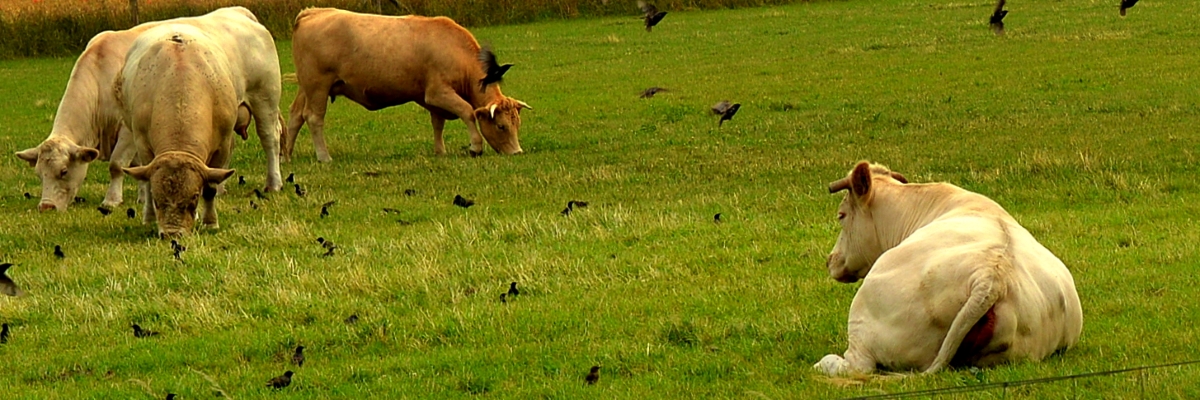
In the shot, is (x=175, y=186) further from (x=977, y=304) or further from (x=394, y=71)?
(x=977, y=304)

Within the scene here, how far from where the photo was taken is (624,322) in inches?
303

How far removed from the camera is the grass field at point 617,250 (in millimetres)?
6785

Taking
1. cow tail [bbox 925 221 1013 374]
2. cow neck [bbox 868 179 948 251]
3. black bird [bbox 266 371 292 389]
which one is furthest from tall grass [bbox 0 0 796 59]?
cow tail [bbox 925 221 1013 374]

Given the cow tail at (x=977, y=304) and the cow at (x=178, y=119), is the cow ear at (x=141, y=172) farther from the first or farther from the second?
the cow tail at (x=977, y=304)

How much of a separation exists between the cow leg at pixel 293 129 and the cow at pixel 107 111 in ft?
10.0

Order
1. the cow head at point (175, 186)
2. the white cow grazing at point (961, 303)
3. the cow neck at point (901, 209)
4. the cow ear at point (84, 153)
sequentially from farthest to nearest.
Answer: the cow ear at point (84, 153) < the cow head at point (175, 186) < the cow neck at point (901, 209) < the white cow grazing at point (961, 303)

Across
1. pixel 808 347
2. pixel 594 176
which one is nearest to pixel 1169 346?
pixel 808 347

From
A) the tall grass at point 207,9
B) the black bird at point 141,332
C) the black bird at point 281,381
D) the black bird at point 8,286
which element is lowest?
the tall grass at point 207,9

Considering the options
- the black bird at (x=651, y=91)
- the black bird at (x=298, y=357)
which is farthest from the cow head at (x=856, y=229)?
the black bird at (x=651, y=91)

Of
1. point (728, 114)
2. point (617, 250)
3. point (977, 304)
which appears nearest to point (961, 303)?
point (977, 304)

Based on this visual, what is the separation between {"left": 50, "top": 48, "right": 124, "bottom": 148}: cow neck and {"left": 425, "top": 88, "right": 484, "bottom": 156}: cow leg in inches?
182

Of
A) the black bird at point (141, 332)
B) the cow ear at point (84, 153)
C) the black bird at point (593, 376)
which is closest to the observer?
the black bird at point (593, 376)

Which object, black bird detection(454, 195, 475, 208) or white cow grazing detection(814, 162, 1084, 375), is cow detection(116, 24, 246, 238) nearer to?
black bird detection(454, 195, 475, 208)

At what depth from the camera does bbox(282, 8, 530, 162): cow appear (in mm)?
18297
